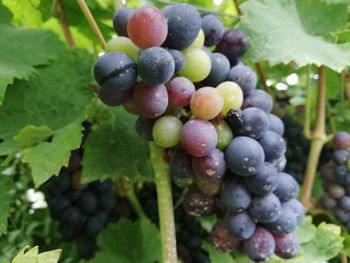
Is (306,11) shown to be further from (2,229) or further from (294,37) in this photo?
(2,229)

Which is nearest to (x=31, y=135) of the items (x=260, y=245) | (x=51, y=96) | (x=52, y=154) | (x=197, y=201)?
(x=52, y=154)

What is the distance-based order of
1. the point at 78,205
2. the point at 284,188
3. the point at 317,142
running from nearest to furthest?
the point at 284,188
the point at 78,205
the point at 317,142

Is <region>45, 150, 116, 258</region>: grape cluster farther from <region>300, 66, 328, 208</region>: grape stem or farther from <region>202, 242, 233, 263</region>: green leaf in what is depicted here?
<region>300, 66, 328, 208</region>: grape stem

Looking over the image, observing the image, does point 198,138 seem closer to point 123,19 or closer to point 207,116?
point 207,116

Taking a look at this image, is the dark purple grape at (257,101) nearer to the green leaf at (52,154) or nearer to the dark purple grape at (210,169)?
the dark purple grape at (210,169)

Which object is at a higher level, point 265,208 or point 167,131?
point 167,131

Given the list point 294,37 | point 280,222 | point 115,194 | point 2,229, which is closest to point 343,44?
point 294,37

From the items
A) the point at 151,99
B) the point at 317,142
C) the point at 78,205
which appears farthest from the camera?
the point at 317,142

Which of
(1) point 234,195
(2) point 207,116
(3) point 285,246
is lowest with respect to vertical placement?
(3) point 285,246

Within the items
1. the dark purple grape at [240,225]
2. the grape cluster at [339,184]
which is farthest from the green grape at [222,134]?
the grape cluster at [339,184]
